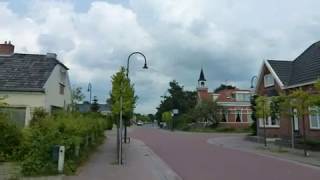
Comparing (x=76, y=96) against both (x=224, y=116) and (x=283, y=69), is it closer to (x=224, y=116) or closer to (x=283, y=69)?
(x=283, y=69)

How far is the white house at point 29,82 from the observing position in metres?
25.3

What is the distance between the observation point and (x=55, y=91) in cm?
2888

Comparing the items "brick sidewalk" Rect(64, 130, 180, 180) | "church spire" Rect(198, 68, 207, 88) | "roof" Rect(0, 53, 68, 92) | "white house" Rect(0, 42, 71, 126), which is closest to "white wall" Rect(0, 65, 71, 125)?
"white house" Rect(0, 42, 71, 126)

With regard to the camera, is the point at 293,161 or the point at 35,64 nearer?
the point at 293,161

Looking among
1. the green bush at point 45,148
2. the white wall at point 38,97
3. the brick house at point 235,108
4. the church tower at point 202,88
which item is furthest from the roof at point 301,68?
the church tower at point 202,88

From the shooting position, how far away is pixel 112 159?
19.8m

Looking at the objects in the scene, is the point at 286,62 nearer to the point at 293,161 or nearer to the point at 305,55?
the point at 305,55

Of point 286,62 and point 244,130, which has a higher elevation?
point 286,62

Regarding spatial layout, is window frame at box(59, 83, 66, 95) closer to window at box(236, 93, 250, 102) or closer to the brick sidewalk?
the brick sidewalk

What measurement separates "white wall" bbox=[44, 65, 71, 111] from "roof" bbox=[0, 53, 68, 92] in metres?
0.42

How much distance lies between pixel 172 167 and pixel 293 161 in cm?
587

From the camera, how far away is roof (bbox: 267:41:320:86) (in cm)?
3186

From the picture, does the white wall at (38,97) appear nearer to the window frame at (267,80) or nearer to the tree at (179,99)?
the window frame at (267,80)

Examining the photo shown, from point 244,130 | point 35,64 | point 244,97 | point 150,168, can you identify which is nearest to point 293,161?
point 150,168
